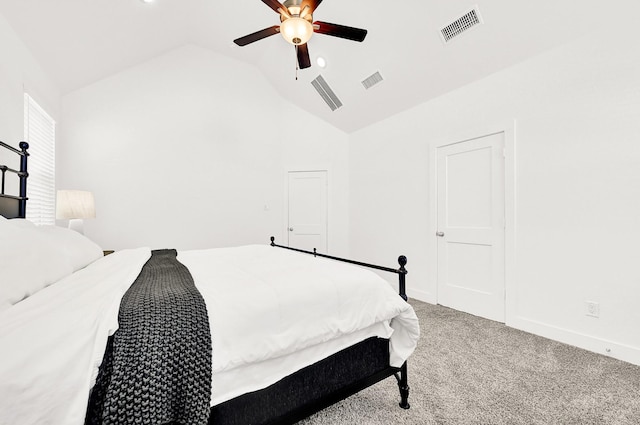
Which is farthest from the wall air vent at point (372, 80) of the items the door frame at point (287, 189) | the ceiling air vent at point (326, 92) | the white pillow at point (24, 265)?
the white pillow at point (24, 265)

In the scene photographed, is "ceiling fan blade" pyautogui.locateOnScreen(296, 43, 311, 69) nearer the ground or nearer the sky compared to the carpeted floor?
nearer the sky

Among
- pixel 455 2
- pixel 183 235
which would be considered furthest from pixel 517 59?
pixel 183 235

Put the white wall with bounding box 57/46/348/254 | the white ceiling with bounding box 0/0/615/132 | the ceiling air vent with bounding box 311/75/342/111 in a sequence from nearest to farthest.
Result: 1. the white ceiling with bounding box 0/0/615/132
2. the white wall with bounding box 57/46/348/254
3. the ceiling air vent with bounding box 311/75/342/111

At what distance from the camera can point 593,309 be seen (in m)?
2.21

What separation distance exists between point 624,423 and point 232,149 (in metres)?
4.57

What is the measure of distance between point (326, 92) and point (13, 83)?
3.24m

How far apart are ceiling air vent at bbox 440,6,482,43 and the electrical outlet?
7.90 ft

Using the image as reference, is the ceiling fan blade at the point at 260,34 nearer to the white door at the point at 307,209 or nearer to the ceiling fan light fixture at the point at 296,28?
the ceiling fan light fixture at the point at 296,28

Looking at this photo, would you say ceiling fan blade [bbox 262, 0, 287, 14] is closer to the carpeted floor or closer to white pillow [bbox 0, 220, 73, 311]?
white pillow [bbox 0, 220, 73, 311]

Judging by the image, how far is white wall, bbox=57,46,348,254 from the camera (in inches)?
147

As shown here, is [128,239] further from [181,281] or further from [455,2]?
[455,2]

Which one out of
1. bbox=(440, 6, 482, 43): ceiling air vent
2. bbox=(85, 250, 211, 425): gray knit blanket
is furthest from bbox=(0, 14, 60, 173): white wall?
bbox=(440, 6, 482, 43): ceiling air vent

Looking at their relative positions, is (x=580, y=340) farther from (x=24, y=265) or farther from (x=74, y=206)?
(x=74, y=206)

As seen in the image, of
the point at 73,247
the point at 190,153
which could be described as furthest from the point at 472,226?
the point at 190,153
